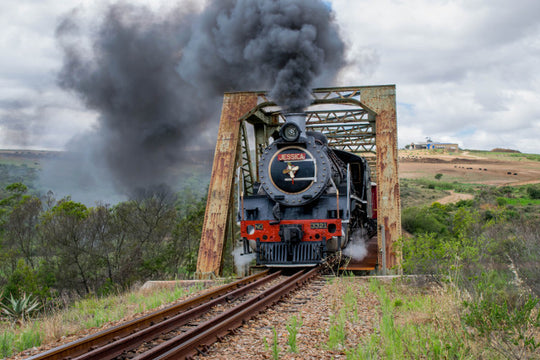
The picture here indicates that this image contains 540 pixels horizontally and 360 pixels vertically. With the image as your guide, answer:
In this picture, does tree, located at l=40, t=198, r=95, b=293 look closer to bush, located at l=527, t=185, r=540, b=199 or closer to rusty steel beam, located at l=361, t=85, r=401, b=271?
rusty steel beam, located at l=361, t=85, r=401, b=271

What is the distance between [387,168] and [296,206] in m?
2.53

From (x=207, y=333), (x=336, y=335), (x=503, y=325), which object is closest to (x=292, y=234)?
(x=336, y=335)

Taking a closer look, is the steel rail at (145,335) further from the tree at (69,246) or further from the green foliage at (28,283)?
the tree at (69,246)

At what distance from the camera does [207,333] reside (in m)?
4.39

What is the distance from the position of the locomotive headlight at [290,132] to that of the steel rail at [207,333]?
424cm

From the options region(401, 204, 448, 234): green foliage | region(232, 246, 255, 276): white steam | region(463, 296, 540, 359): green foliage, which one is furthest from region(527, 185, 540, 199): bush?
region(463, 296, 540, 359): green foliage

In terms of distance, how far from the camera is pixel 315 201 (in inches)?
390

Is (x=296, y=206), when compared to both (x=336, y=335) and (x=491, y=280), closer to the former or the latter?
(x=491, y=280)

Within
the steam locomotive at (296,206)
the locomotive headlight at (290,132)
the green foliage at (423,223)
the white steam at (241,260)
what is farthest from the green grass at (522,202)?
the locomotive headlight at (290,132)

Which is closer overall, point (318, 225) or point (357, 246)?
point (318, 225)

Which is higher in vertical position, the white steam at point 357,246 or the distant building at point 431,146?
the distant building at point 431,146

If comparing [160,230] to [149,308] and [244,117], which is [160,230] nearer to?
[244,117]

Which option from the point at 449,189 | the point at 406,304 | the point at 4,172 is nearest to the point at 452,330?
the point at 406,304

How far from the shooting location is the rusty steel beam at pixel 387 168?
1005 cm
